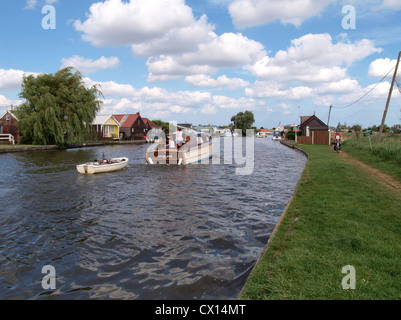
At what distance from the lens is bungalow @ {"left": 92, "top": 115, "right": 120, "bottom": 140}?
6138 cm

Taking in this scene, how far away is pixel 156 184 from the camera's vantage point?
1369 centimetres

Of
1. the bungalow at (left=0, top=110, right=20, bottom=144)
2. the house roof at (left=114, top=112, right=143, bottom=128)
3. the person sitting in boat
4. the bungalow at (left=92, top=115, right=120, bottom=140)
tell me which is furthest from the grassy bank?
the house roof at (left=114, top=112, right=143, bottom=128)

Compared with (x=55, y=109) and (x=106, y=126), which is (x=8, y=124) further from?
(x=106, y=126)

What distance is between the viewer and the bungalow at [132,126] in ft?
230

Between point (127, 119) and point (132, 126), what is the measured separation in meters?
3.78

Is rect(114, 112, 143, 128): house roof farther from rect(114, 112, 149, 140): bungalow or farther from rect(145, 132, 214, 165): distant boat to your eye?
rect(145, 132, 214, 165): distant boat

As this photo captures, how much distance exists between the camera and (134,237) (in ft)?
23.0

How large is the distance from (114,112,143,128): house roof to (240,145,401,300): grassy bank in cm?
6709

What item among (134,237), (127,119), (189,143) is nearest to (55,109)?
(189,143)

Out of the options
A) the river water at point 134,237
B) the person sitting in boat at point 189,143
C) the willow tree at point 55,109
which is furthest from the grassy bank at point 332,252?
the willow tree at point 55,109

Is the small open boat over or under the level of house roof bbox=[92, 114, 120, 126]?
under
